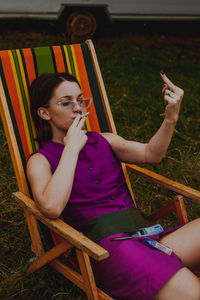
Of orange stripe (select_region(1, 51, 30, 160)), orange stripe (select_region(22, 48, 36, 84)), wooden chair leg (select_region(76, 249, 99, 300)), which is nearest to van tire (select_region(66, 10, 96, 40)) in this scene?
orange stripe (select_region(22, 48, 36, 84))

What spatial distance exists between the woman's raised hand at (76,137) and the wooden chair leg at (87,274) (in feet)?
1.73

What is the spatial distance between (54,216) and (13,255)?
37.9 inches

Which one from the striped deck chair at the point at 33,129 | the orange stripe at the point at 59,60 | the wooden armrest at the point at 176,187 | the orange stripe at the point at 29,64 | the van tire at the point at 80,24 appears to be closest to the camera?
the striped deck chair at the point at 33,129

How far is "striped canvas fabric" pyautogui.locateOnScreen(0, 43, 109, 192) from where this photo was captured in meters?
2.37

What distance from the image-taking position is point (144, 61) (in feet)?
20.3

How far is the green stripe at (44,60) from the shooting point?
100 inches

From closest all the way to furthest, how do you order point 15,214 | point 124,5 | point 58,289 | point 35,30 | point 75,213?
point 75,213 → point 58,289 → point 15,214 → point 124,5 → point 35,30

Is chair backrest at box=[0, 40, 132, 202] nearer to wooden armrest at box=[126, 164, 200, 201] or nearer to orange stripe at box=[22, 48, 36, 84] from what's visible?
orange stripe at box=[22, 48, 36, 84]

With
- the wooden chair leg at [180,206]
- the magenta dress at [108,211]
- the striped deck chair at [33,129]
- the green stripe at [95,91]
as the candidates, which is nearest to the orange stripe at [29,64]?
the striped deck chair at [33,129]

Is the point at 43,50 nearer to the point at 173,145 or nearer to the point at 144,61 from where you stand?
the point at 173,145

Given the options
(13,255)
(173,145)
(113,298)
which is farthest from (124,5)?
(113,298)

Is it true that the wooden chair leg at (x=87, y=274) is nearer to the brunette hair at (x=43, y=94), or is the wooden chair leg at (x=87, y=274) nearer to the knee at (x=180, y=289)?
the knee at (x=180, y=289)

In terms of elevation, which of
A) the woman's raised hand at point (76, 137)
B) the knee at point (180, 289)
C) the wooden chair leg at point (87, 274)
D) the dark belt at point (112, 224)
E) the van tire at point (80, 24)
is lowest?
the knee at point (180, 289)

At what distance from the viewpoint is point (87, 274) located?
5.79 feet
